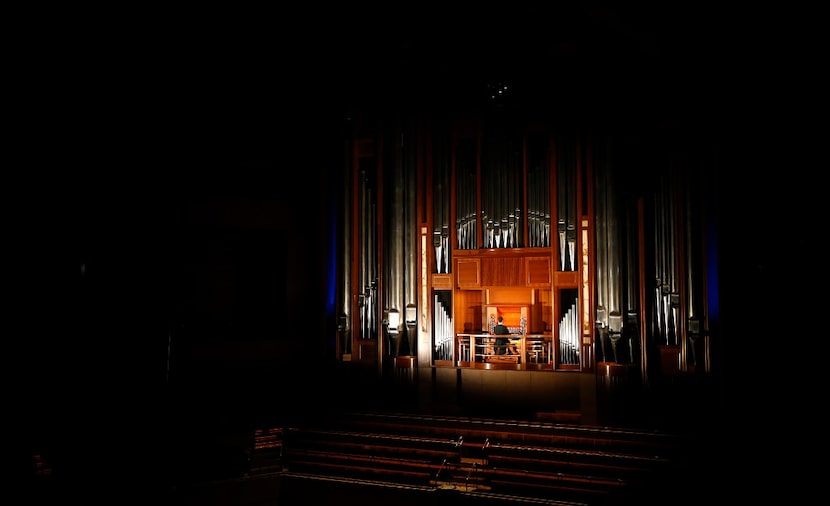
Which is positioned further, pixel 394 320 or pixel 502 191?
pixel 394 320

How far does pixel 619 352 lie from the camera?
688cm

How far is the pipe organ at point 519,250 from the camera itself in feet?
22.3

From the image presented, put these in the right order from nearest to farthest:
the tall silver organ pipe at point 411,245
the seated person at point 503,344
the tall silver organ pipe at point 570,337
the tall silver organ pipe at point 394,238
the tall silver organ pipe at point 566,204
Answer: the tall silver organ pipe at point 570,337 < the tall silver organ pipe at point 566,204 < the seated person at point 503,344 < the tall silver organ pipe at point 411,245 < the tall silver organ pipe at point 394,238

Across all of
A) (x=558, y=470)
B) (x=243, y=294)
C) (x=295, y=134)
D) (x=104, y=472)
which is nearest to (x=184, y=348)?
(x=243, y=294)

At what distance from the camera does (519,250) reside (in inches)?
291

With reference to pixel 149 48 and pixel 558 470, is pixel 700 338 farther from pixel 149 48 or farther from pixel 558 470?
pixel 149 48

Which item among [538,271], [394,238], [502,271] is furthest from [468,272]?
[394,238]

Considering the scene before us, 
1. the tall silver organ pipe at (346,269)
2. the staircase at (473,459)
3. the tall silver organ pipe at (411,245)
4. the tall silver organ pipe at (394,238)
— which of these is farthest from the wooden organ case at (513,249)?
the tall silver organ pipe at (346,269)

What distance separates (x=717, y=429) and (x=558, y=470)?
1.59 metres

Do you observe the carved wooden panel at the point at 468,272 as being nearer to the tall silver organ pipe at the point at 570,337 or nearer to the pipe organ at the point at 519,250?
the pipe organ at the point at 519,250

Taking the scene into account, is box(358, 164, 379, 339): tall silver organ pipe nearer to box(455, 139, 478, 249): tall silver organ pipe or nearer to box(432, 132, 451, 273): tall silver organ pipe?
box(432, 132, 451, 273): tall silver organ pipe

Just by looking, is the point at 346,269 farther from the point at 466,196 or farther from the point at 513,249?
the point at 513,249

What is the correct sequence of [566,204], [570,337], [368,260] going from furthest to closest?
1. [368,260]
2. [566,204]
3. [570,337]

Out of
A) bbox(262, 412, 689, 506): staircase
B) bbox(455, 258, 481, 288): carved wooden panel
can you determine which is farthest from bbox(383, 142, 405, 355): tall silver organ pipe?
bbox(262, 412, 689, 506): staircase
